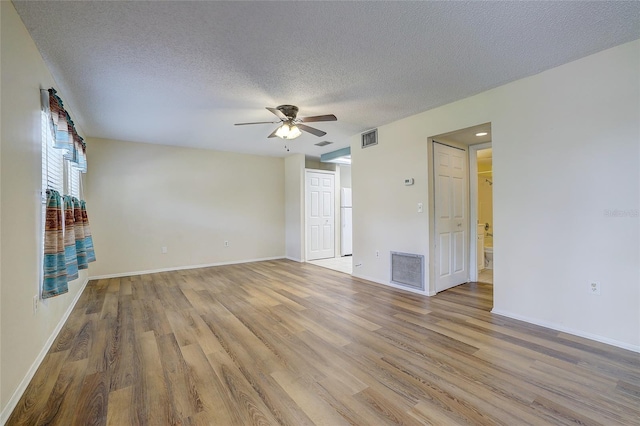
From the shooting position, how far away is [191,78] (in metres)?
2.76

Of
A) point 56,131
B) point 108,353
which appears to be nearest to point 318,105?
point 56,131

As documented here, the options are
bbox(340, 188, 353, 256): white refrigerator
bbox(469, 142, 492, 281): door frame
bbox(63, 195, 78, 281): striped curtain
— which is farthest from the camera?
bbox(340, 188, 353, 256): white refrigerator

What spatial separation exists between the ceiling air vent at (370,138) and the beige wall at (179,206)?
114 inches

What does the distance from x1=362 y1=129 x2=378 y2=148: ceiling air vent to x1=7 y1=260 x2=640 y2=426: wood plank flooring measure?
253 centimetres

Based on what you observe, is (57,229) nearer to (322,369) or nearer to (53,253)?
(53,253)

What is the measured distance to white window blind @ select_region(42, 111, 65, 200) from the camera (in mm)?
2488

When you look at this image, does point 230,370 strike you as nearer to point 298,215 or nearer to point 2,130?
point 2,130

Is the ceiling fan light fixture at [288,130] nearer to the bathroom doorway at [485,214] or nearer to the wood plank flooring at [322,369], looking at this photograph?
the wood plank flooring at [322,369]

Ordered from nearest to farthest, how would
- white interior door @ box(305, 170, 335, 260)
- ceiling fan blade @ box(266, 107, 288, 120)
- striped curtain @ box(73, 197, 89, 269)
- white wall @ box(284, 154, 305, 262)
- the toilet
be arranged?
ceiling fan blade @ box(266, 107, 288, 120) → striped curtain @ box(73, 197, 89, 269) → the toilet → white wall @ box(284, 154, 305, 262) → white interior door @ box(305, 170, 335, 260)

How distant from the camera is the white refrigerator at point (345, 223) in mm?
7289

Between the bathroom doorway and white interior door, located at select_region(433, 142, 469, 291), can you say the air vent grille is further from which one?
the bathroom doorway

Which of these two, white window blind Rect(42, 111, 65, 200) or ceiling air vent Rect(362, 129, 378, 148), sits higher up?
ceiling air vent Rect(362, 129, 378, 148)

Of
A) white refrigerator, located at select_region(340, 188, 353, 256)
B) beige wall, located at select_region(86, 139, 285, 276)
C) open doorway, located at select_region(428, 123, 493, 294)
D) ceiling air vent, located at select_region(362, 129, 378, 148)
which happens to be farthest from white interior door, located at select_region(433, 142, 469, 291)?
beige wall, located at select_region(86, 139, 285, 276)

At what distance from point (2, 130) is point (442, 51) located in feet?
10.4
